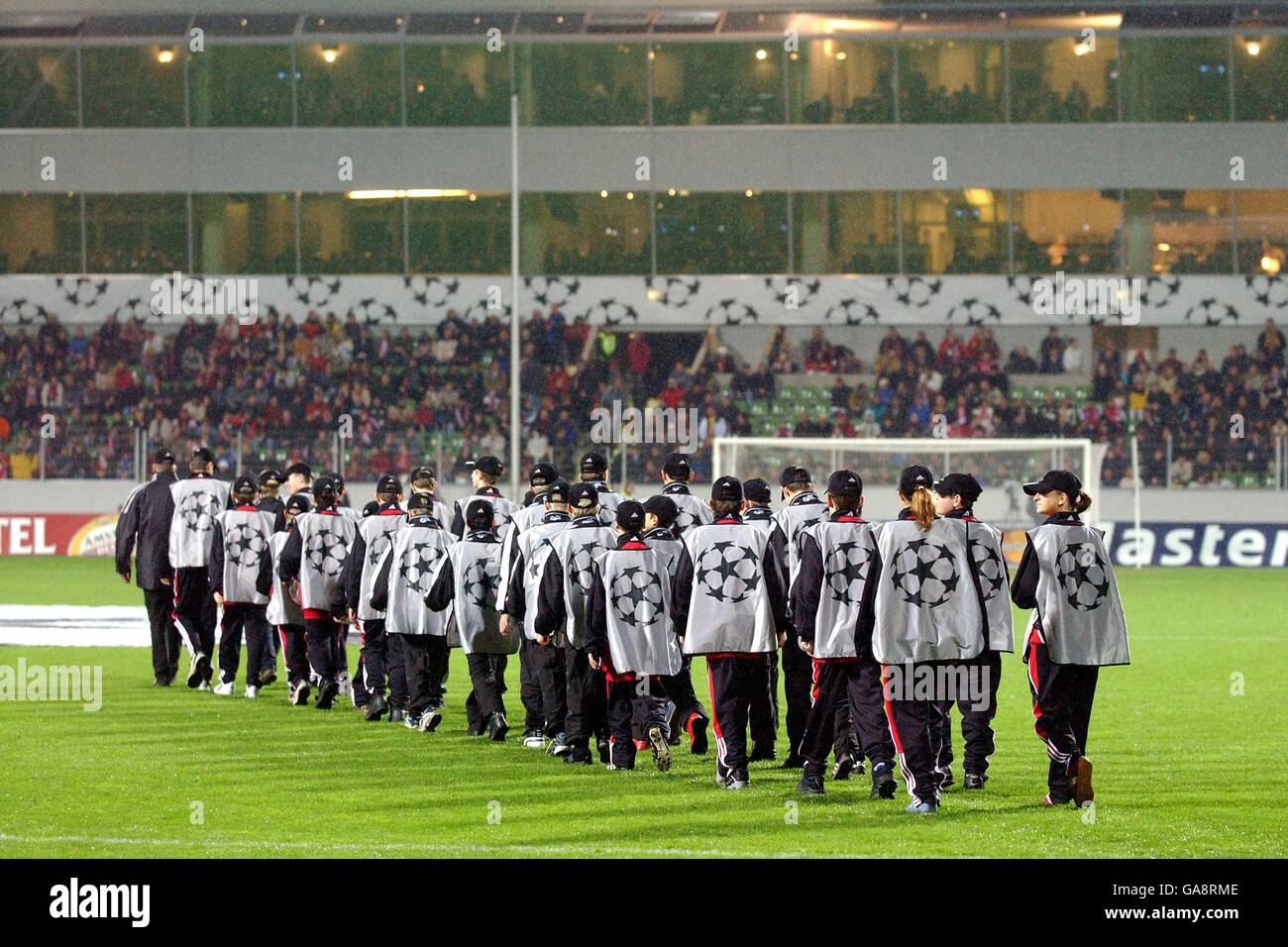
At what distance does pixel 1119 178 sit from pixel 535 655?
31.8 metres

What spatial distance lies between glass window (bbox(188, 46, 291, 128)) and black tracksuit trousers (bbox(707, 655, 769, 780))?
33.4m

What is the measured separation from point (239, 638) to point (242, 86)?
2778cm

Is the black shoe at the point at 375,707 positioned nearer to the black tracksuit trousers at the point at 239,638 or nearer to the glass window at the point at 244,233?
the black tracksuit trousers at the point at 239,638

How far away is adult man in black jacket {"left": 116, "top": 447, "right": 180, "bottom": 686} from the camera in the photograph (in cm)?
1811

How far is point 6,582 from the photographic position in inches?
1214

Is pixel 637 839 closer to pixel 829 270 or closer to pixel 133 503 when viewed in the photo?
pixel 133 503

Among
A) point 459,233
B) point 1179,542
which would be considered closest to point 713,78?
point 459,233

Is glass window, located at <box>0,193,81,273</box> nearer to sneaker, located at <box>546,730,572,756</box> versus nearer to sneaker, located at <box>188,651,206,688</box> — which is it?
sneaker, located at <box>188,651,206,688</box>

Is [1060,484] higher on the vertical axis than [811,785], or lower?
higher

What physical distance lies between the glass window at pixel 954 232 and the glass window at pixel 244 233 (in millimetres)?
14136

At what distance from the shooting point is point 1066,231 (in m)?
42.3

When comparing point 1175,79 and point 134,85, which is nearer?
point 1175,79

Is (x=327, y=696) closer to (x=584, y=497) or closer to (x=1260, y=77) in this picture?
(x=584, y=497)

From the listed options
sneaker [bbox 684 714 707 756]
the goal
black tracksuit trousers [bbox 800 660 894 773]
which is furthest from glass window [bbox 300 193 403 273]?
black tracksuit trousers [bbox 800 660 894 773]
